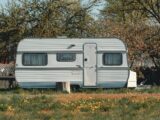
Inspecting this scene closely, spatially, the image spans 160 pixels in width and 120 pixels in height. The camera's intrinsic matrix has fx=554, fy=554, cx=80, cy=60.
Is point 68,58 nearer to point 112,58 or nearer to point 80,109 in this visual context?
Answer: point 112,58

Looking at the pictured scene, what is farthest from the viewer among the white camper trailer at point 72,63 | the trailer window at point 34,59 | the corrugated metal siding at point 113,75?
the trailer window at point 34,59

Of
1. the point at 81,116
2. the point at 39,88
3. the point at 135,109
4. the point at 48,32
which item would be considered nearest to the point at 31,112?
the point at 81,116

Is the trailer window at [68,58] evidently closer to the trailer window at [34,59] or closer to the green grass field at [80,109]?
the trailer window at [34,59]

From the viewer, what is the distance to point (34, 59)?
2592 centimetres

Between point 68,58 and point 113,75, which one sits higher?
point 68,58

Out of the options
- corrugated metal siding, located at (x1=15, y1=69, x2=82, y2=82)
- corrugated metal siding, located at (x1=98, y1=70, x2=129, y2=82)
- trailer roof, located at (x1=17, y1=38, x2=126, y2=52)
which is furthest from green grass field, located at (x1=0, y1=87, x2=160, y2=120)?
trailer roof, located at (x1=17, y1=38, x2=126, y2=52)

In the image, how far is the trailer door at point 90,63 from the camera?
84.5 feet

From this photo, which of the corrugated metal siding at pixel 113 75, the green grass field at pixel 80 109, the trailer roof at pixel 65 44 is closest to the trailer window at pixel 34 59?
the trailer roof at pixel 65 44

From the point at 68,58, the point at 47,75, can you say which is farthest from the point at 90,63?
the point at 47,75

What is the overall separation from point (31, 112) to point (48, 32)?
23.6m

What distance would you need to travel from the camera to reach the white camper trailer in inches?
1012

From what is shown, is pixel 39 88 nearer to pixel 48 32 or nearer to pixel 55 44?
pixel 55 44

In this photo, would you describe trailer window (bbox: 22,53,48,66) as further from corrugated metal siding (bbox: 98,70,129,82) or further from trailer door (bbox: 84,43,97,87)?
corrugated metal siding (bbox: 98,70,129,82)

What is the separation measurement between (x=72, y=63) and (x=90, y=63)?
33.1 inches
